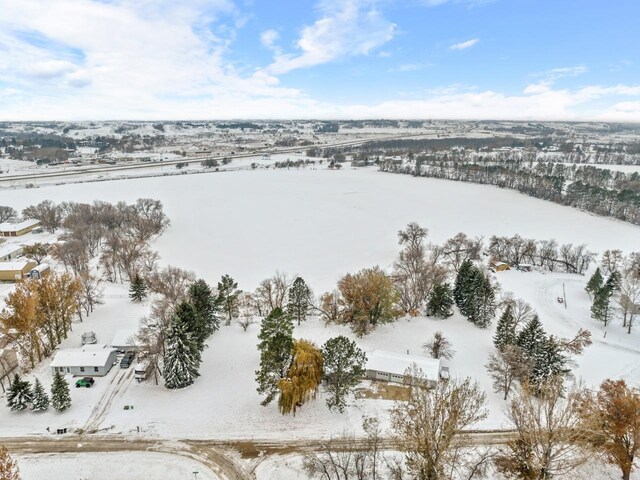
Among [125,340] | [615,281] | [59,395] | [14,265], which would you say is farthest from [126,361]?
[615,281]

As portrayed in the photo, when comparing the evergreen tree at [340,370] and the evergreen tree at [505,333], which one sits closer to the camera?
the evergreen tree at [340,370]

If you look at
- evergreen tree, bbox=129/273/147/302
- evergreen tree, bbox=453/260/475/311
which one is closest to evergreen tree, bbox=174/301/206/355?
evergreen tree, bbox=129/273/147/302

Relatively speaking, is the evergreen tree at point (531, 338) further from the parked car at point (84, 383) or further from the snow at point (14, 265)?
the snow at point (14, 265)

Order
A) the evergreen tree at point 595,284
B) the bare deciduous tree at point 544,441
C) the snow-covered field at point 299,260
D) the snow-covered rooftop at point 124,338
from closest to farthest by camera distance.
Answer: the bare deciduous tree at point 544,441
the snow-covered field at point 299,260
the snow-covered rooftop at point 124,338
the evergreen tree at point 595,284

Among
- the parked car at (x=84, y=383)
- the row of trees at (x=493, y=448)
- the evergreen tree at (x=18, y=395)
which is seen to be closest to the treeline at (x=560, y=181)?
the row of trees at (x=493, y=448)

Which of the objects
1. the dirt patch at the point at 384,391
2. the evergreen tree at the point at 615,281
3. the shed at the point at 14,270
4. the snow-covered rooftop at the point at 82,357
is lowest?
the dirt patch at the point at 384,391

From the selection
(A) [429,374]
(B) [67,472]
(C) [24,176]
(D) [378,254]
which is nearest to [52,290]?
(B) [67,472]

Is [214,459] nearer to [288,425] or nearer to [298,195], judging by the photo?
[288,425]
